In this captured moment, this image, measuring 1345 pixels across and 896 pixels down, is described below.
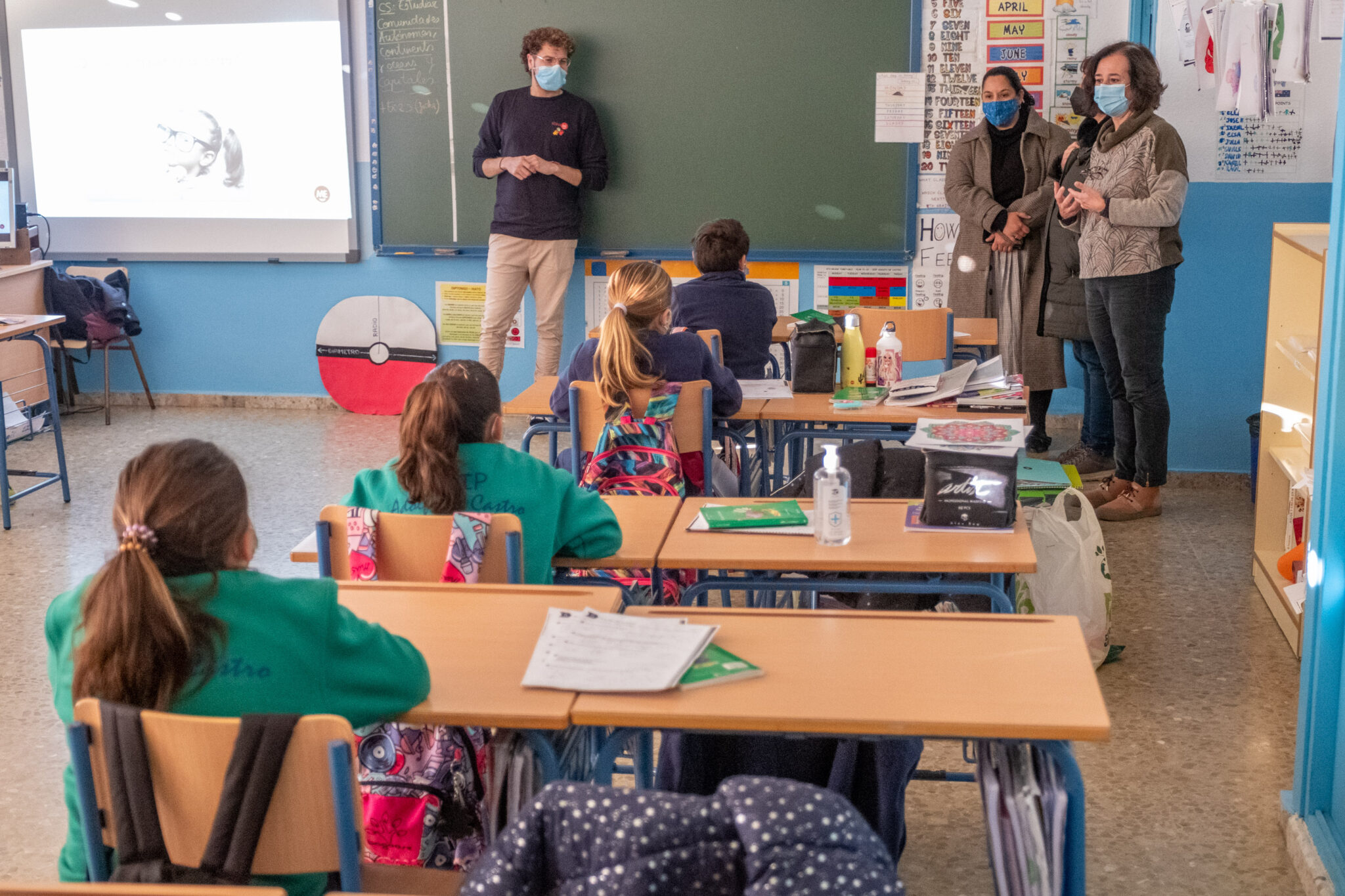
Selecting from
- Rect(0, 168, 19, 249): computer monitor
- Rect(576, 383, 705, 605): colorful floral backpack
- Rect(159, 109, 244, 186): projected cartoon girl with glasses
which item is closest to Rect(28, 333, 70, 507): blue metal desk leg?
Rect(0, 168, 19, 249): computer monitor

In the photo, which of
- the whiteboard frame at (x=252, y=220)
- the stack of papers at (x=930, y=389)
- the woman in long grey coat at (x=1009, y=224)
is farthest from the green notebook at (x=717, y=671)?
the whiteboard frame at (x=252, y=220)

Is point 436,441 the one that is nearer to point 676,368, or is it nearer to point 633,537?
point 633,537

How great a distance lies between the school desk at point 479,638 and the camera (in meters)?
1.69

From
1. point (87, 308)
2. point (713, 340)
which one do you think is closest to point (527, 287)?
point (87, 308)

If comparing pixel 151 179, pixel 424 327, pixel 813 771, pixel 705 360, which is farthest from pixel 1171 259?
pixel 151 179

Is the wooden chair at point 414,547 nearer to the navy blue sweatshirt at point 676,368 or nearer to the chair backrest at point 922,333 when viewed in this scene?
the navy blue sweatshirt at point 676,368

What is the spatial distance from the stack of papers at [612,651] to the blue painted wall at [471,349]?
4.18m

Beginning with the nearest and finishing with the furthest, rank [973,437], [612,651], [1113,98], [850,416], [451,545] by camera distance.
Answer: [612,651]
[451,545]
[973,437]
[850,416]
[1113,98]

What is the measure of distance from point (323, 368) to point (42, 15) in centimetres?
228

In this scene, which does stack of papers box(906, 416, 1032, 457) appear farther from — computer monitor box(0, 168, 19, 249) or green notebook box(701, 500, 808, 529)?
computer monitor box(0, 168, 19, 249)

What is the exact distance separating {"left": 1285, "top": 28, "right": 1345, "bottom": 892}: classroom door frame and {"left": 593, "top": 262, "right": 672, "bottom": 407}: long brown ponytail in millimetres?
1495

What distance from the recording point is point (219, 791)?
1446 mm

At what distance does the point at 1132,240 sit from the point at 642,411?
2033 millimetres

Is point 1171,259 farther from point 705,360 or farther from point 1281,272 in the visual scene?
point 705,360
